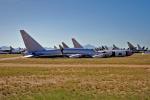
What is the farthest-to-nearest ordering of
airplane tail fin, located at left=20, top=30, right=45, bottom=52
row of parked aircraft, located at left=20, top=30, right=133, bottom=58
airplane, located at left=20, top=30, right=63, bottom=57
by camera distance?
airplane tail fin, located at left=20, top=30, right=45, bottom=52 → row of parked aircraft, located at left=20, top=30, right=133, bottom=58 → airplane, located at left=20, top=30, right=63, bottom=57

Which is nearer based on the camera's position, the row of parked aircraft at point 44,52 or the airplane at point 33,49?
the airplane at point 33,49

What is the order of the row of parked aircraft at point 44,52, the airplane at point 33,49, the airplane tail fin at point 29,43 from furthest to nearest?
the airplane tail fin at point 29,43 < the row of parked aircraft at point 44,52 < the airplane at point 33,49

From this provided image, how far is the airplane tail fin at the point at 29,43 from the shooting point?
94062 millimetres

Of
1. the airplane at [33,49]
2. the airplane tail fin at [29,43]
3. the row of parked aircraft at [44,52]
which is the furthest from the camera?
the airplane tail fin at [29,43]

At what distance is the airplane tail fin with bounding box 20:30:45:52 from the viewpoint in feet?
309

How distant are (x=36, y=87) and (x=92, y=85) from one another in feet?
13.3

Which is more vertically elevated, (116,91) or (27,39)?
(27,39)

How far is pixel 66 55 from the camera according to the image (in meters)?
98.4

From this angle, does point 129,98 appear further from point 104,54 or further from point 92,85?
point 104,54

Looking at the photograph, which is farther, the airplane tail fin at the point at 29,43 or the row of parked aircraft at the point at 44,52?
the airplane tail fin at the point at 29,43

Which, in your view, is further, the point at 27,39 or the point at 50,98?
the point at 27,39

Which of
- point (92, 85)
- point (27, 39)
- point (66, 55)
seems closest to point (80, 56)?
point (66, 55)

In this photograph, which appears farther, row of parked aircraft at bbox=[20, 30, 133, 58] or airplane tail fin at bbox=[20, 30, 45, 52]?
airplane tail fin at bbox=[20, 30, 45, 52]

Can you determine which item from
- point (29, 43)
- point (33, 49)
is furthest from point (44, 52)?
point (29, 43)
